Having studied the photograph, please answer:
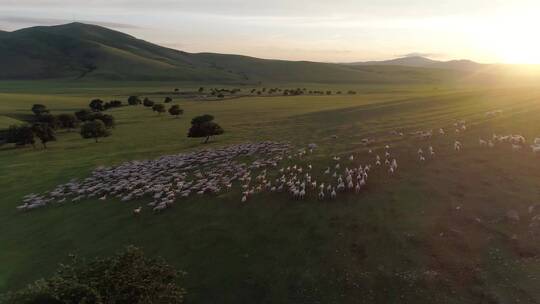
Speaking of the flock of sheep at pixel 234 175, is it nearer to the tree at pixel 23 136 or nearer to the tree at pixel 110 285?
the tree at pixel 110 285

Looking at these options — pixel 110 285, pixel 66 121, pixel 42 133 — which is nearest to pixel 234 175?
pixel 110 285

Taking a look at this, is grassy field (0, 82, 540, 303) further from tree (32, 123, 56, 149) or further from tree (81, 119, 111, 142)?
tree (81, 119, 111, 142)

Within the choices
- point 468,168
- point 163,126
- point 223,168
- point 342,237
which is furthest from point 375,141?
point 163,126

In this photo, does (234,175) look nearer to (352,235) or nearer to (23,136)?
(352,235)

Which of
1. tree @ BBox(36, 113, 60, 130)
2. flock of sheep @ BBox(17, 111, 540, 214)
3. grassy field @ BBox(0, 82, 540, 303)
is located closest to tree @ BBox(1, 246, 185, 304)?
grassy field @ BBox(0, 82, 540, 303)

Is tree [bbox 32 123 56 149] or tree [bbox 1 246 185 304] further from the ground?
tree [bbox 32 123 56 149]

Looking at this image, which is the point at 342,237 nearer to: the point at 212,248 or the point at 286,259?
the point at 286,259
